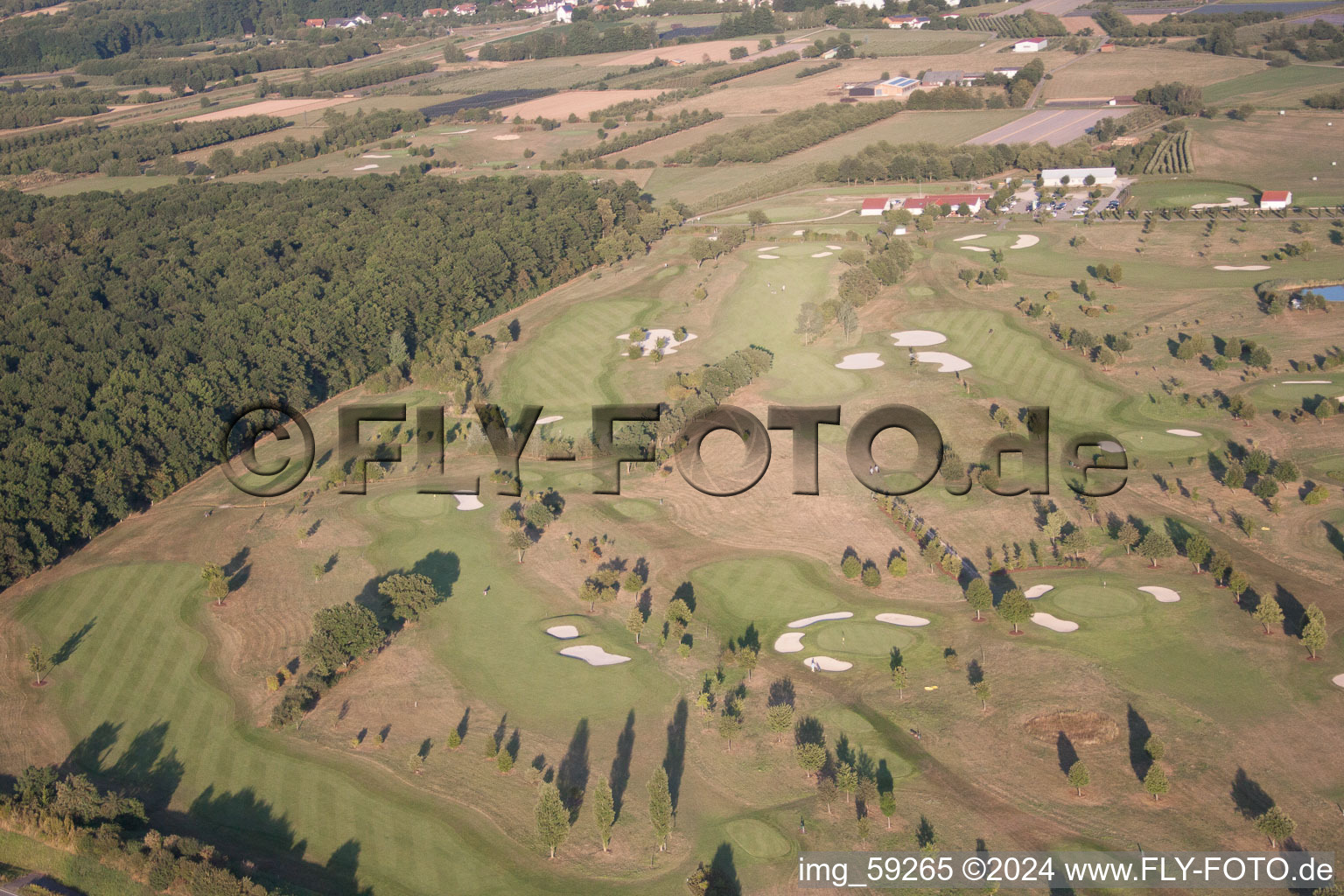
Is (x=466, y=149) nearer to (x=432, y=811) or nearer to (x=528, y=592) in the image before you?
(x=528, y=592)

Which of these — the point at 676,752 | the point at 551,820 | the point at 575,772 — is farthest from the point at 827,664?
the point at 551,820

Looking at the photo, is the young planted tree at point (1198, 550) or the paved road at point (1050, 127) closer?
the young planted tree at point (1198, 550)

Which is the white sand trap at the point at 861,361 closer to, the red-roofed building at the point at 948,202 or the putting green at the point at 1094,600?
the putting green at the point at 1094,600

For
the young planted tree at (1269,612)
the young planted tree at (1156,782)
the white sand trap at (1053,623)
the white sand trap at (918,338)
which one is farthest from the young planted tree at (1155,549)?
the white sand trap at (918,338)

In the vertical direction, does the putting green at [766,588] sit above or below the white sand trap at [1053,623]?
below

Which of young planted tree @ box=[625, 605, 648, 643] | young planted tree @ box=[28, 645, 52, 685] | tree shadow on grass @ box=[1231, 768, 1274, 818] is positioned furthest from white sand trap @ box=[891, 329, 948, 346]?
young planted tree @ box=[28, 645, 52, 685]

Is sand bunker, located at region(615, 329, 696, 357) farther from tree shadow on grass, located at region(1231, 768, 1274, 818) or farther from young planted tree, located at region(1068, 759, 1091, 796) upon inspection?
tree shadow on grass, located at region(1231, 768, 1274, 818)
